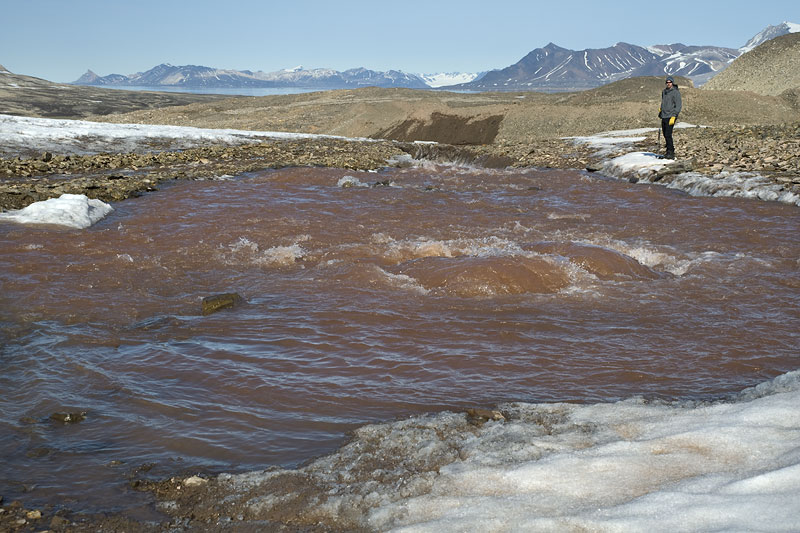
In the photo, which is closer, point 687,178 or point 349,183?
point 687,178

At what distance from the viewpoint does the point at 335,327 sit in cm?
695

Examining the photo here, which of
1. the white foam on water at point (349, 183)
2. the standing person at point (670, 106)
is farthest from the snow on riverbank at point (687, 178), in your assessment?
the white foam on water at point (349, 183)

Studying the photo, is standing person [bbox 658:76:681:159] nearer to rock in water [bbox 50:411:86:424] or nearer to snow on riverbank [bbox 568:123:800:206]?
snow on riverbank [bbox 568:123:800:206]

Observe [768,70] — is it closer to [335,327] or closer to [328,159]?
[328,159]

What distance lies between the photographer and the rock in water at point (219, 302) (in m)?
7.32

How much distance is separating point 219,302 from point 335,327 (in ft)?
4.67

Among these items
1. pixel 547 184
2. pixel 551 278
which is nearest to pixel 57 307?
pixel 551 278

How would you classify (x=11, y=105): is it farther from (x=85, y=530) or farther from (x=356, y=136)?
(x=85, y=530)

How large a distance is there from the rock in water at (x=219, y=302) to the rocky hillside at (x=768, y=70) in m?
42.5

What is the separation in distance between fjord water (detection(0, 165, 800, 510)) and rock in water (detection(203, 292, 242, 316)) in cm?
13

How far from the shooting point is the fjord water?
4688 millimetres

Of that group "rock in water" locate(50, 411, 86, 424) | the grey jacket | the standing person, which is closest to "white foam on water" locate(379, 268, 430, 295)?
"rock in water" locate(50, 411, 86, 424)

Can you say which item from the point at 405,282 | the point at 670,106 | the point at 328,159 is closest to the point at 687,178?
the point at 670,106

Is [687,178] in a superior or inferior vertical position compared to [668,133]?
inferior
